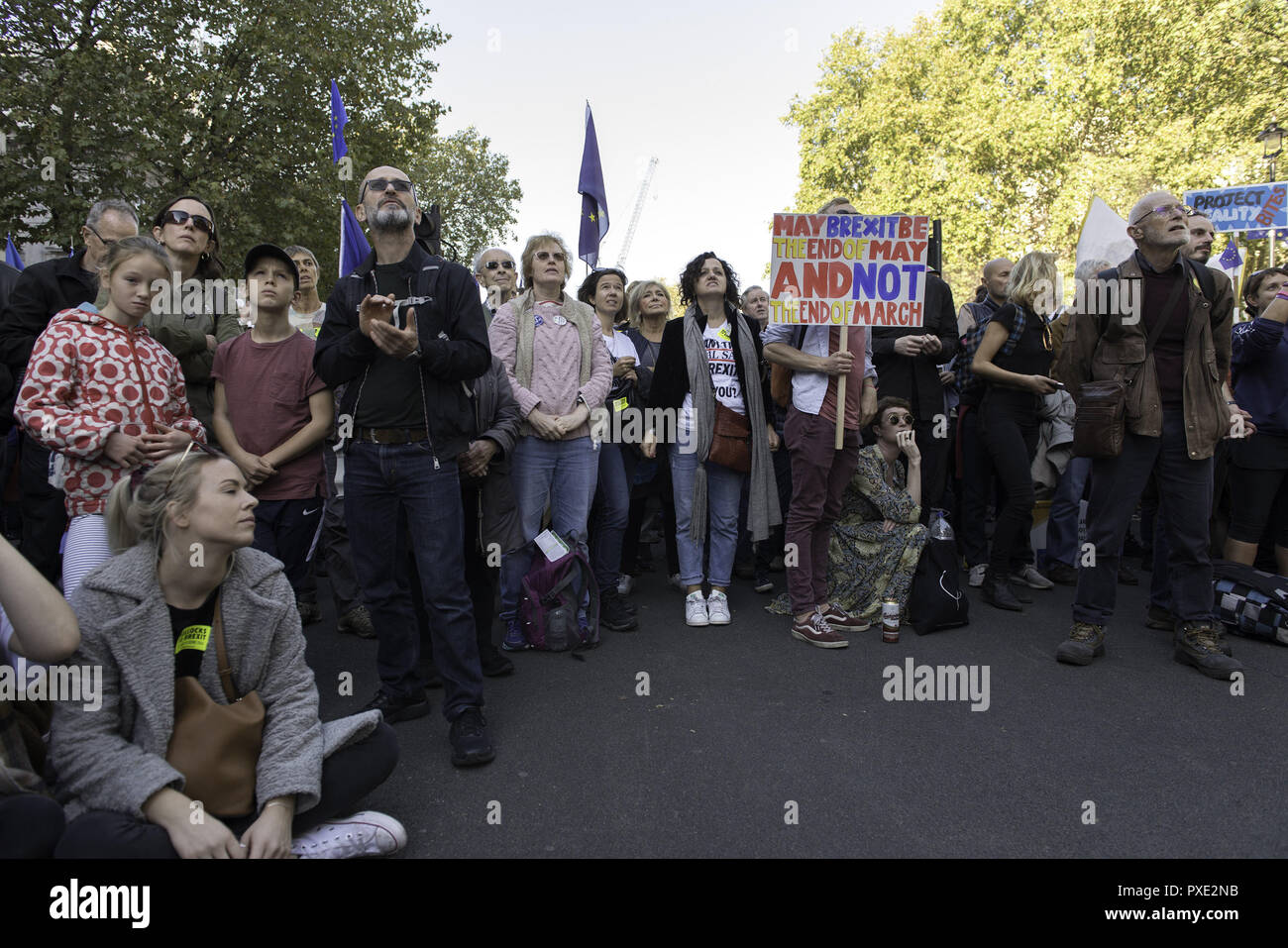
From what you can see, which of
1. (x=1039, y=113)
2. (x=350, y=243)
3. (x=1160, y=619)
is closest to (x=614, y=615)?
(x=1160, y=619)

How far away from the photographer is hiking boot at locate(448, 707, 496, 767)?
3.29m

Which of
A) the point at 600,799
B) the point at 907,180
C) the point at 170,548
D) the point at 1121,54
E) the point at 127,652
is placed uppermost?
the point at 1121,54

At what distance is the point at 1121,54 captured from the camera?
20.4 metres

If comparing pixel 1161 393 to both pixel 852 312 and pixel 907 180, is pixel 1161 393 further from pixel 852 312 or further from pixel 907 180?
pixel 907 180

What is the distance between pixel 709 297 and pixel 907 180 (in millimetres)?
23392

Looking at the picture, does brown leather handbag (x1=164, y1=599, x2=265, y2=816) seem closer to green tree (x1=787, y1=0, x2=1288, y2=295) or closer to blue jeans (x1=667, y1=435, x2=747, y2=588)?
blue jeans (x1=667, y1=435, x2=747, y2=588)

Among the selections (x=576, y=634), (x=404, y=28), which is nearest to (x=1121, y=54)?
(x=404, y=28)

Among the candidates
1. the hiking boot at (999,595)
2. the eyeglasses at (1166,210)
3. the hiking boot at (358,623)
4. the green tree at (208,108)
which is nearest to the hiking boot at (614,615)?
the hiking boot at (358,623)

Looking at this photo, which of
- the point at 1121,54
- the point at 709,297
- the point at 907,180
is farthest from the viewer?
the point at 907,180

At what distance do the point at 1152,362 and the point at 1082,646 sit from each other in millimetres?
1548

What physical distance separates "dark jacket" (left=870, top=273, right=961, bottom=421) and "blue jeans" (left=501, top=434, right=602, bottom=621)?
2.39m

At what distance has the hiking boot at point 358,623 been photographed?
17.0 feet

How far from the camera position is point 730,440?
542 centimetres

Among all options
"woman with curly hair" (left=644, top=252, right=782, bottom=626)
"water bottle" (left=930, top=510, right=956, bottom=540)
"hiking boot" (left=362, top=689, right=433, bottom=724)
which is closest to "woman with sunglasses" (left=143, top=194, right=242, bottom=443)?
"hiking boot" (left=362, top=689, right=433, bottom=724)
